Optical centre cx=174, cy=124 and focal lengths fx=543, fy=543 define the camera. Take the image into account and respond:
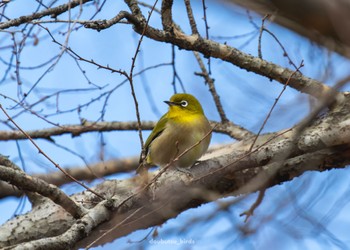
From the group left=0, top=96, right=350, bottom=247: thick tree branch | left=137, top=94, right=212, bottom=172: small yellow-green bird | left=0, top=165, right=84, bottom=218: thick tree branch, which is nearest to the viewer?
left=0, top=165, right=84, bottom=218: thick tree branch

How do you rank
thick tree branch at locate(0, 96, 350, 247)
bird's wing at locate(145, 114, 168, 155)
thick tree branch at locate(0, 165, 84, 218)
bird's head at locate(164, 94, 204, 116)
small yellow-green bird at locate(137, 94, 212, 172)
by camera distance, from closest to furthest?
thick tree branch at locate(0, 165, 84, 218) → thick tree branch at locate(0, 96, 350, 247) → small yellow-green bird at locate(137, 94, 212, 172) → bird's wing at locate(145, 114, 168, 155) → bird's head at locate(164, 94, 204, 116)

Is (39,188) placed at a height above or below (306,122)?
above

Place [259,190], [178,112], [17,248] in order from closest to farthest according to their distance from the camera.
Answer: [259,190], [17,248], [178,112]

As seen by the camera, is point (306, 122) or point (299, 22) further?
point (306, 122)

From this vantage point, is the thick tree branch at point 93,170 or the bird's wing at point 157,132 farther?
the thick tree branch at point 93,170

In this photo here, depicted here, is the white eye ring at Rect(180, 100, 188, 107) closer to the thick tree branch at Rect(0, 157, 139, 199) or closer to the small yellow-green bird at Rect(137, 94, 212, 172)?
the small yellow-green bird at Rect(137, 94, 212, 172)

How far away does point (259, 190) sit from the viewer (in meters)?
2.77

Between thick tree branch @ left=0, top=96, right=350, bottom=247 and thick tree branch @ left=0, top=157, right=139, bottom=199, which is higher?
thick tree branch @ left=0, top=157, right=139, bottom=199

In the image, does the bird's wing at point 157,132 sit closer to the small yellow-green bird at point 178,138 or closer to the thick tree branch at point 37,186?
the small yellow-green bird at point 178,138

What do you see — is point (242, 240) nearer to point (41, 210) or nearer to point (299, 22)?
point (299, 22)

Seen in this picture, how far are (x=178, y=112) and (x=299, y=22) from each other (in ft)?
17.7

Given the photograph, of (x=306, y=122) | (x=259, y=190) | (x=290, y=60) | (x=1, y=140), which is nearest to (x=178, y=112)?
(x=290, y=60)

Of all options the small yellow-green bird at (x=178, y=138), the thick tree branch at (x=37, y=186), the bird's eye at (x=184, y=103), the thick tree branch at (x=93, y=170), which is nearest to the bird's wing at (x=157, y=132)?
the small yellow-green bird at (x=178, y=138)

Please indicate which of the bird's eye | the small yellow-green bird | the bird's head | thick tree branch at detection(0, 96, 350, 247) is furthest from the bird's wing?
thick tree branch at detection(0, 96, 350, 247)
